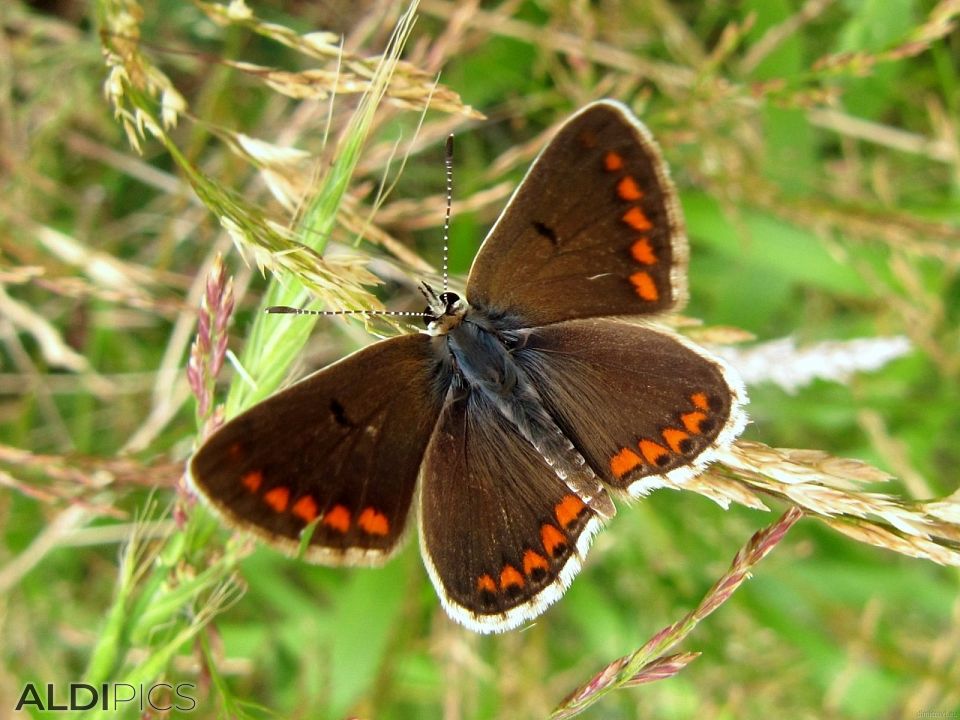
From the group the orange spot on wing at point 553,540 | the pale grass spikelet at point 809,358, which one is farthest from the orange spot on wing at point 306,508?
the pale grass spikelet at point 809,358

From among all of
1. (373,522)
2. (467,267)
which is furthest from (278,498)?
(467,267)

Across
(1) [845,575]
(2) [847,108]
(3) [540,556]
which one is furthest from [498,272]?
(1) [845,575]

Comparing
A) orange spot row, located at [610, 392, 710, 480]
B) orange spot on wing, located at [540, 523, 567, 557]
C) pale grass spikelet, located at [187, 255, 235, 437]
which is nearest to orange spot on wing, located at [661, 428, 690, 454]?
orange spot row, located at [610, 392, 710, 480]

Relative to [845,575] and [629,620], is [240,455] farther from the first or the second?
[845,575]

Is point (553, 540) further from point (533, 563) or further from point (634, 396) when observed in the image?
point (634, 396)

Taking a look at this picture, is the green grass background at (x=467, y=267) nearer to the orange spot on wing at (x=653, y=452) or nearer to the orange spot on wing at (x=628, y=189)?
the orange spot on wing at (x=628, y=189)
